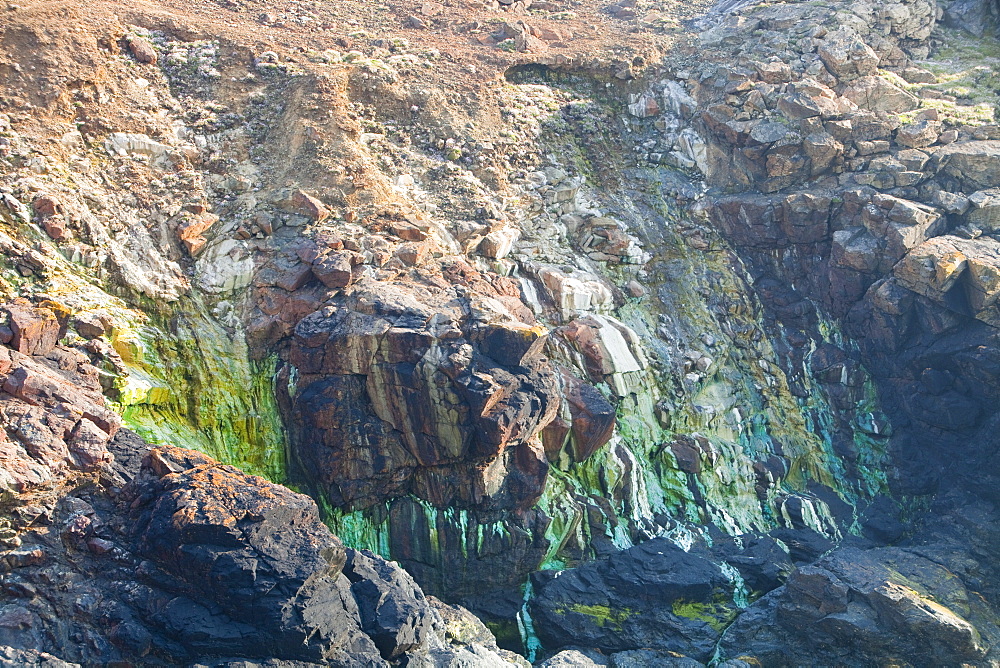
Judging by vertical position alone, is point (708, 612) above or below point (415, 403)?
below

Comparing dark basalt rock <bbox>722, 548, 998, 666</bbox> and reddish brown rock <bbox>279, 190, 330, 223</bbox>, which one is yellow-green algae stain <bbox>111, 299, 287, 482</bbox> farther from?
dark basalt rock <bbox>722, 548, 998, 666</bbox>

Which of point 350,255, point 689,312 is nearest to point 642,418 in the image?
point 689,312

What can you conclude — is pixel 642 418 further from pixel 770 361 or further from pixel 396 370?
pixel 396 370

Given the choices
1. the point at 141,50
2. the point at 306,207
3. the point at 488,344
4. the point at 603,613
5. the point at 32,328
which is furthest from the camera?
the point at 141,50

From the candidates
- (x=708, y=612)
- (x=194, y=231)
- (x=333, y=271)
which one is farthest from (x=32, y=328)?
(x=708, y=612)

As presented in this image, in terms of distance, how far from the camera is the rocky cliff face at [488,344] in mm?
15367

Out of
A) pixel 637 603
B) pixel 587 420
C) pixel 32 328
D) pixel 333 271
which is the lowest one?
pixel 637 603

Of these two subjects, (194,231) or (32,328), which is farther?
(194,231)

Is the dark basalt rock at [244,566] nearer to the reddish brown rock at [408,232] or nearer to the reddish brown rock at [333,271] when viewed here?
the reddish brown rock at [333,271]

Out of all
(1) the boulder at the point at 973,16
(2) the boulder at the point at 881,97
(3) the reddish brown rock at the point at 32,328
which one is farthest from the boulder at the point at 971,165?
(3) the reddish brown rock at the point at 32,328

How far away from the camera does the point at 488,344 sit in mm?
19312

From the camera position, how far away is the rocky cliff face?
605 inches

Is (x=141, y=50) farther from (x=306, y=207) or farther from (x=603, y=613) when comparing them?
(x=603, y=613)

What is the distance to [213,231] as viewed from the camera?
2191cm
